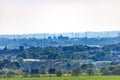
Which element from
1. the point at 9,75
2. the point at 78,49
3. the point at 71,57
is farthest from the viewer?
the point at 78,49

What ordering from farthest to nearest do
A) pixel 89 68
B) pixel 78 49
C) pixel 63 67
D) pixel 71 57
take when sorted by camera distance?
pixel 78 49 < pixel 71 57 < pixel 63 67 < pixel 89 68

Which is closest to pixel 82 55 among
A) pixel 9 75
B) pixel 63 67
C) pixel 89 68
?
pixel 63 67

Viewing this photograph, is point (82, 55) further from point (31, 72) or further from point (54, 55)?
point (31, 72)

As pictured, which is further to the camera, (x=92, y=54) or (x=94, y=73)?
(x=92, y=54)

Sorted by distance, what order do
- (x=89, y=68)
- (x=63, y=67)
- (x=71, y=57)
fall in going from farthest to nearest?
(x=71, y=57)
(x=63, y=67)
(x=89, y=68)

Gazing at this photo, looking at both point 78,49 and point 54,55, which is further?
point 78,49

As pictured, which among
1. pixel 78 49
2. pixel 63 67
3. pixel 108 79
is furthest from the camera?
pixel 78 49

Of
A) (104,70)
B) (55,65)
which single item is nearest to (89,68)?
(104,70)

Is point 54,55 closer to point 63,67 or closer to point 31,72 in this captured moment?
point 63,67
